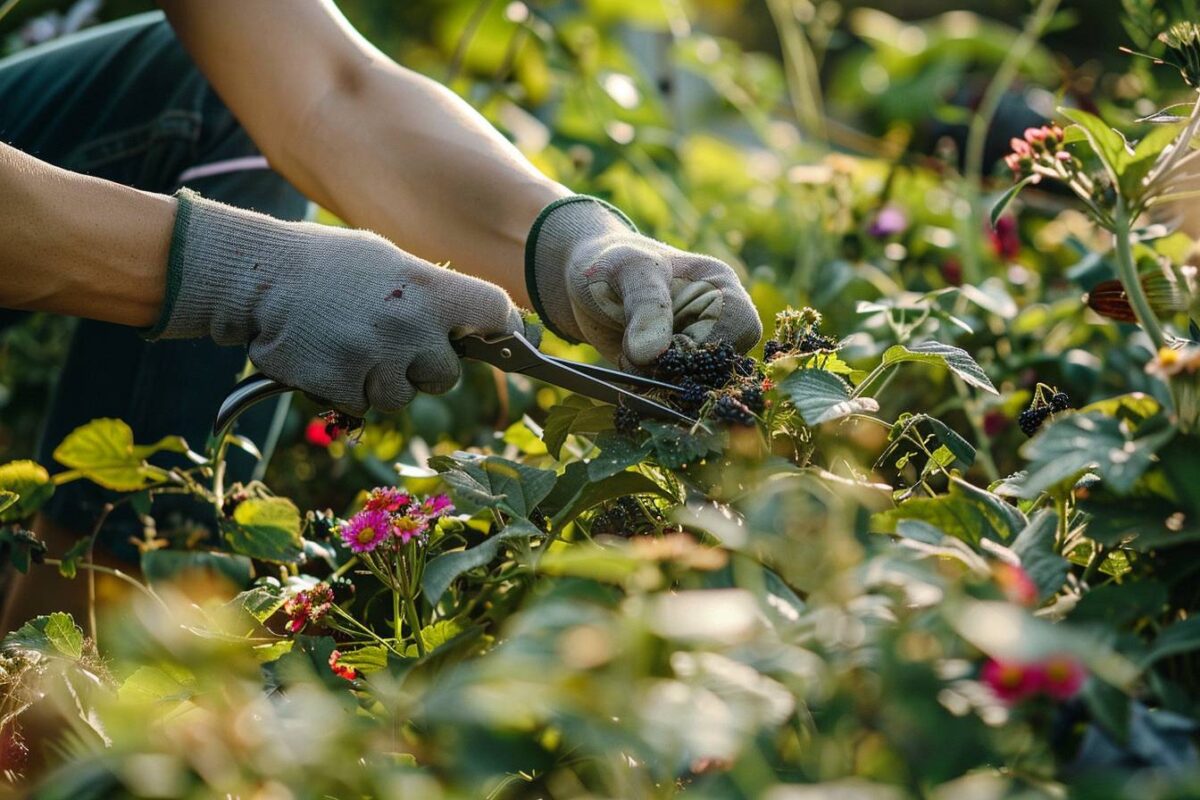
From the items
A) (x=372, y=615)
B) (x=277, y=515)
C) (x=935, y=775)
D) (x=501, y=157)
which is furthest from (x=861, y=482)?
(x=501, y=157)

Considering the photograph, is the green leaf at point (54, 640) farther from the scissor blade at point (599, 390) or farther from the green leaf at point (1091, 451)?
the green leaf at point (1091, 451)

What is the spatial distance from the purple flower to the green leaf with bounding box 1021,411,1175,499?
1.42 m

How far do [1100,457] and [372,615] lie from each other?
65 cm

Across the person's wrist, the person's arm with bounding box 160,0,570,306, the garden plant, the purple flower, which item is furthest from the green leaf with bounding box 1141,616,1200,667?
the purple flower

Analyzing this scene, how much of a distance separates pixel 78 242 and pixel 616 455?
22.0 inches

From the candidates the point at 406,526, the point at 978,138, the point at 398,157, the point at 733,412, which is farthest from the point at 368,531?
the point at 978,138

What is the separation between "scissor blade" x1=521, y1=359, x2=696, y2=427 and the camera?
2.88ft

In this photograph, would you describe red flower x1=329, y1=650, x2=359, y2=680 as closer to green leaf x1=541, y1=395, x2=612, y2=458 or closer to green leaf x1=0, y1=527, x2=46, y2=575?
green leaf x1=541, y1=395, x2=612, y2=458

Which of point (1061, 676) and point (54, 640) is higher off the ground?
point (1061, 676)

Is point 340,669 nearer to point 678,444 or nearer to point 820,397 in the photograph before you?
point 678,444

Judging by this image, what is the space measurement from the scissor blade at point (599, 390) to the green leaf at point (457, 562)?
0.15 metres

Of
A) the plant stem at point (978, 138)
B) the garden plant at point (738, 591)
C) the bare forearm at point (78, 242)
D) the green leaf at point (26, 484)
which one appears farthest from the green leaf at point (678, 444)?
the plant stem at point (978, 138)

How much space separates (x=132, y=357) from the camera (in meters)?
1.65

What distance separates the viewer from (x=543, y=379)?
3.21ft
